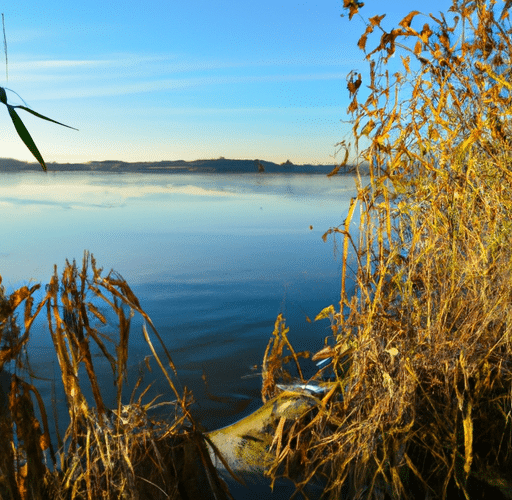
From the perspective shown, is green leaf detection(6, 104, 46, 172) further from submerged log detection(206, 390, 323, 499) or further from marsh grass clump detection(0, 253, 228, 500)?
submerged log detection(206, 390, 323, 499)

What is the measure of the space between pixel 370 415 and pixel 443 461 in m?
0.43

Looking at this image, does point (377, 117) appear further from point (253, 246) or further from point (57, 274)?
point (253, 246)

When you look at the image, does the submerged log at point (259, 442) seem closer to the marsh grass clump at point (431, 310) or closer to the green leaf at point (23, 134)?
the marsh grass clump at point (431, 310)

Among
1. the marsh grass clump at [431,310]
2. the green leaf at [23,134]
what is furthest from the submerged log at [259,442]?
the green leaf at [23,134]

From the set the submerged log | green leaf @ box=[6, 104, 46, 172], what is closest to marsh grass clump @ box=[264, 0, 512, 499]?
the submerged log

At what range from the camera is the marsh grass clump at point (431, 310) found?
238 centimetres

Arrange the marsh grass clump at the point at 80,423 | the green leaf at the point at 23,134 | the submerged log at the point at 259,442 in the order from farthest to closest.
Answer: the submerged log at the point at 259,442
the marsh grass clump at the point at 80,423
the green leaf at the point at 23,134

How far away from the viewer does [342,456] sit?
2.45 m

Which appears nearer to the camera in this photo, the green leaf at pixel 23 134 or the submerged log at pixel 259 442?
the green leaf at pixel 23 134

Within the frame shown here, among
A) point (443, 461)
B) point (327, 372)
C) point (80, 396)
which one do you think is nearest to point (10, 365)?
point (80, 396)

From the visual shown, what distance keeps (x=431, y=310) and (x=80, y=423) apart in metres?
1.74

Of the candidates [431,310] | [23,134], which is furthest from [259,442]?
[23,134]

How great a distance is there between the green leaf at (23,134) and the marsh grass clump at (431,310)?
1.42m

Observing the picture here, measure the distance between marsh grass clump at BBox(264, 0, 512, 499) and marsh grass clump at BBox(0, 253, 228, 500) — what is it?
2.54 feet
